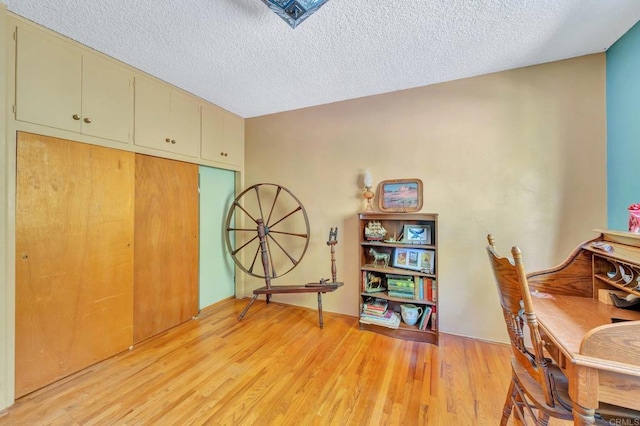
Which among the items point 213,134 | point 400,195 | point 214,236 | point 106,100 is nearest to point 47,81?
point 106,100

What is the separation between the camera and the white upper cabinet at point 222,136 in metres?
2.93

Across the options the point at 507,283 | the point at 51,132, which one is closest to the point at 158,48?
the point at 51,132

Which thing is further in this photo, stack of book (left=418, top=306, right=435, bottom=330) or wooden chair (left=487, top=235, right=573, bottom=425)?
stack of book (left=418, top=306, right=435, bottom=330)

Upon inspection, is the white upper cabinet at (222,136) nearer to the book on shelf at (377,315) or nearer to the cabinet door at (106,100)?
the cabinet door at (106,100)

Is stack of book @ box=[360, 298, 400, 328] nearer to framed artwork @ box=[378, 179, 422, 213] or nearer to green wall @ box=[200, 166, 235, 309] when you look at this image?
framed artwork @ box=[378, 179, 422, 213]

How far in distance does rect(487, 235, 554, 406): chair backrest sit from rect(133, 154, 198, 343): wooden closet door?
2.79 meters

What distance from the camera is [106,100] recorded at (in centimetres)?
201

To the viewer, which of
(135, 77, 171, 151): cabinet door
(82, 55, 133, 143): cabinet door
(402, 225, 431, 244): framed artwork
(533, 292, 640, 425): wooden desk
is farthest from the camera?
(402, 225, 431, 244): framed artwork

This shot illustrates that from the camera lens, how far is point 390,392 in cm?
170

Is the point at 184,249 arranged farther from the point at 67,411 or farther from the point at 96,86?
the point at 96,86

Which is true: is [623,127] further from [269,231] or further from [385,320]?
[269,231]

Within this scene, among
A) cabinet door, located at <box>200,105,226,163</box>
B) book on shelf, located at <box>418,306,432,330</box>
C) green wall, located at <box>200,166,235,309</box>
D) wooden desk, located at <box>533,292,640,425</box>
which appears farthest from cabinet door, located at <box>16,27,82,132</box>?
book on shelf, located at <box>418,306,432,330</box>

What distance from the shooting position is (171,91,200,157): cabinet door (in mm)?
2557

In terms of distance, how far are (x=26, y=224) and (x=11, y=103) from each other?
2.56ft
